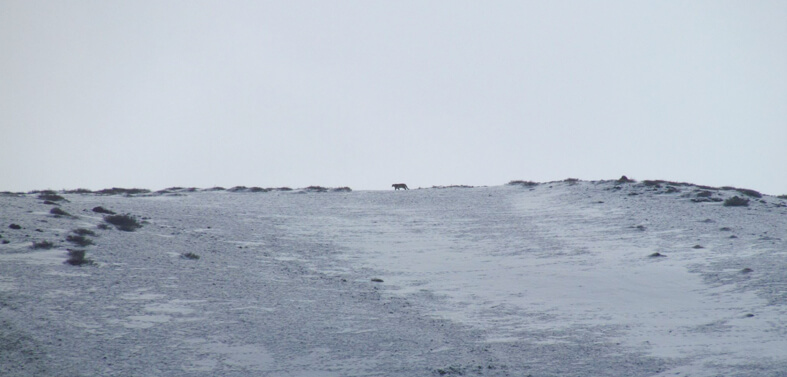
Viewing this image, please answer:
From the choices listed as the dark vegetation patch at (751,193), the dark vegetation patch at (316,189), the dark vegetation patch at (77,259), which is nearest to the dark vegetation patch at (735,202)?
the dark vegetation patch at (751,193)

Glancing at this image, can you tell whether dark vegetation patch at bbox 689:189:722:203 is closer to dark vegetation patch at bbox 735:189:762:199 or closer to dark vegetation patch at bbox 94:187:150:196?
dark vegetation patch at bbox 735:189:762:199

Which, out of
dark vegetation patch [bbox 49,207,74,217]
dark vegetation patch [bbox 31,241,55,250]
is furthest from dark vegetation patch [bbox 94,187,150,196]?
dark vegetation patch [bbox 31,241,55,250]

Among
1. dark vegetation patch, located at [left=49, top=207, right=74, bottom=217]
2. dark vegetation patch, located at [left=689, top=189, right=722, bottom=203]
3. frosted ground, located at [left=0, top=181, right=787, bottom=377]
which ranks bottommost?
frosted ground, located at [left=0, top=181, right=787, bottom=377]

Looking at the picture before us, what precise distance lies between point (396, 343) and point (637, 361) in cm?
420

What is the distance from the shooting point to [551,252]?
846 inches

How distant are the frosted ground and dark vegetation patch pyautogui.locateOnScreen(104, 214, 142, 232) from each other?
0.32m

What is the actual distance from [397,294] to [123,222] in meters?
10.1

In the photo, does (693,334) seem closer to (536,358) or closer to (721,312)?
(721,312)

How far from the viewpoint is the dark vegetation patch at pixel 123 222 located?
2119 cm

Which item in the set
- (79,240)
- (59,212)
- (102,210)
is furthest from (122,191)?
(79,240)

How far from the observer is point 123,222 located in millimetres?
21766

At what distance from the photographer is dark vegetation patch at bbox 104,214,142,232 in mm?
21189

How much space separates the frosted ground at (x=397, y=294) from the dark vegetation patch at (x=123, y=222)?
319 mm

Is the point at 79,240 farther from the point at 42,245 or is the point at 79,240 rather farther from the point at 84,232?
the point at 42,245
